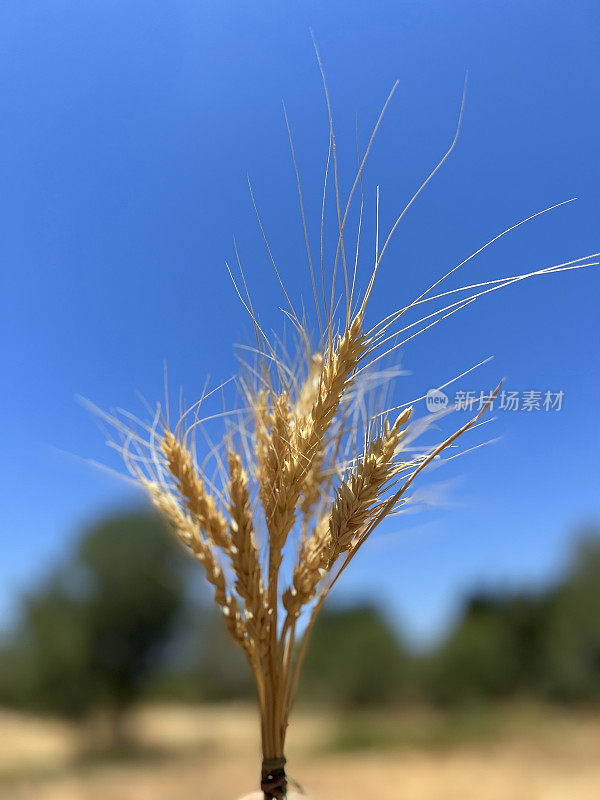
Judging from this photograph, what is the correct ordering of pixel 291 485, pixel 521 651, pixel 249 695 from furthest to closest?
pixel 521 651, pixel 249 695, pixel 291 485

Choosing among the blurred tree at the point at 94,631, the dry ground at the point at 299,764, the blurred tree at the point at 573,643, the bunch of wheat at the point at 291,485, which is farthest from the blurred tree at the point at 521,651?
the bunch of wheat at the point at 291,485

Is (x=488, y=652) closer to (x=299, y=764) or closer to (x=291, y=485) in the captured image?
(x=299, y=764)

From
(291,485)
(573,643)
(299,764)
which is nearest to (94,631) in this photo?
(299,764)

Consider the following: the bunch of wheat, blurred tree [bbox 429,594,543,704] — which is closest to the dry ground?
blurred tree [bbox 429,594,543,704]

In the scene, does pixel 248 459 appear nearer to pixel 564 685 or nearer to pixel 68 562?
pixel 68 562

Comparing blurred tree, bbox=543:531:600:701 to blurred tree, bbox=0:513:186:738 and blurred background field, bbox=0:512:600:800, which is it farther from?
blurred tree, bbox=0:513:186:738

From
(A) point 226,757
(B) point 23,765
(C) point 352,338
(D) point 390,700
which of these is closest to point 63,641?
(B) point 23,765
